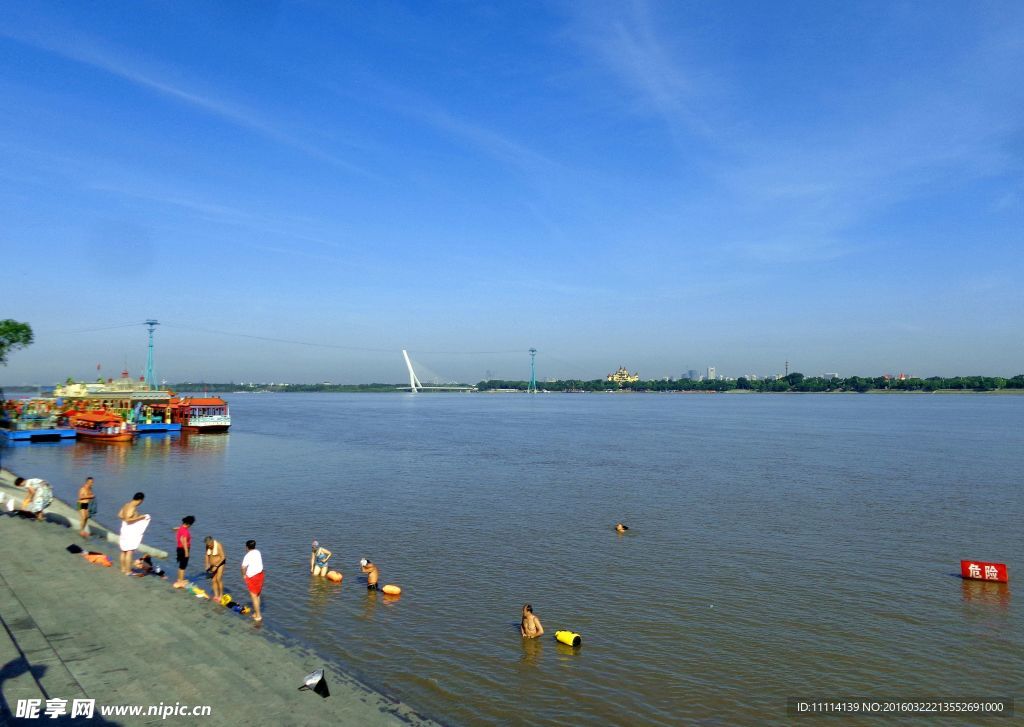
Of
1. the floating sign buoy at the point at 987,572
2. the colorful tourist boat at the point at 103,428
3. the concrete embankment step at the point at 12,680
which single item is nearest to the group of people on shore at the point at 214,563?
the concrete embankment step at the point at 12,680

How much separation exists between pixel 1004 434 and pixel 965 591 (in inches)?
3060

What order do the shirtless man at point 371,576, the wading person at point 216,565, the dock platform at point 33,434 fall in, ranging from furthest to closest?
the dock platform at point 33,434 → the shirtless man at point 371,576 → the wading person at point 216,565

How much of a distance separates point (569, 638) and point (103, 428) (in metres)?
65.9

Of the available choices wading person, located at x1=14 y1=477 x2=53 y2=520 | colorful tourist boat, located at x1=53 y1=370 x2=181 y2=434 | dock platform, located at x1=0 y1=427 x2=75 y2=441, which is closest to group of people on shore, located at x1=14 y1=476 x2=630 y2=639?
wading person, located at x1=14 y1=477 x2=53 y2=520

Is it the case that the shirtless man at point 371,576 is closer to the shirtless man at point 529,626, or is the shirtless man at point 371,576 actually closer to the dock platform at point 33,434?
the shirtless man at point 529,626

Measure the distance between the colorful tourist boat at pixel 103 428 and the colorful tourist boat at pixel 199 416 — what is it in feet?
27.2

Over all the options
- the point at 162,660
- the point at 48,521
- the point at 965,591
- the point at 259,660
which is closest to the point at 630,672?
the point at 259,660

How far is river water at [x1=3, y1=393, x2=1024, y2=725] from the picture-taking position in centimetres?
1420

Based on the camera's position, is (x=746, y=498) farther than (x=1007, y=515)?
Yes

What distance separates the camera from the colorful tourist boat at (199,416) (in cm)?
7619

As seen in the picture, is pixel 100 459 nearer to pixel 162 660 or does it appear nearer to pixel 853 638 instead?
pixel 162 660

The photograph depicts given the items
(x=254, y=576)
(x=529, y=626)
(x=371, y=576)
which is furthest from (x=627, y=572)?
(x=254, y=576)

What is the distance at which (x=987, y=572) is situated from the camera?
21.2 metres

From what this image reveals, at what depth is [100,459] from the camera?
52.6 meters
